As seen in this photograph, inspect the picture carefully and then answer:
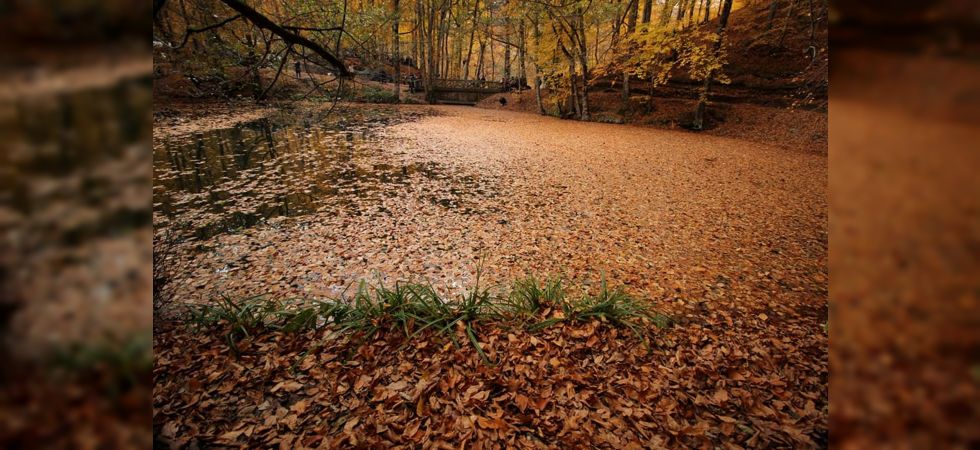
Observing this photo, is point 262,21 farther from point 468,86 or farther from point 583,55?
point 468,86

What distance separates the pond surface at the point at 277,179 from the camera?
6.39 m

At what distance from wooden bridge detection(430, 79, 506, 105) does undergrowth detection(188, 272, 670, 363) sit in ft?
84.8

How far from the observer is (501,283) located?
4.73 m

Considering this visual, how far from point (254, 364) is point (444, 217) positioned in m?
4.04

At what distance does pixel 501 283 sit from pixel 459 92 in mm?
25531

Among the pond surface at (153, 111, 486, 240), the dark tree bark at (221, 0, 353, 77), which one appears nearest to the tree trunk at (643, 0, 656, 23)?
the pond surface at (153, 111, 486, 240)

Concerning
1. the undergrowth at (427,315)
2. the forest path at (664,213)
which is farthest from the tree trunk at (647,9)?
the undergrowth at (427,315)

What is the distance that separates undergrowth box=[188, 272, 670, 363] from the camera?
10.9 feet

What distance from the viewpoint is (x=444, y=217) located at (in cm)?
666

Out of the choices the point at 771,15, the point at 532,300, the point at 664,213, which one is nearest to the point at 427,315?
the point at 532,300
